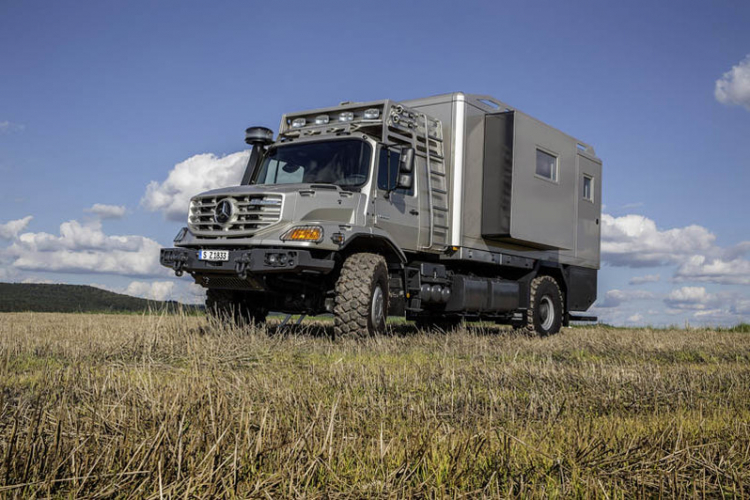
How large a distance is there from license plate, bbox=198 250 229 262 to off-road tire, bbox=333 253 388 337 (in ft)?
5.06

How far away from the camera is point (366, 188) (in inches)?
394

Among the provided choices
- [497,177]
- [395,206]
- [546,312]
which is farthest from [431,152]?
[546,312]

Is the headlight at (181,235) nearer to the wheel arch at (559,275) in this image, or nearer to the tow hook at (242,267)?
the tow hook at (242,267)

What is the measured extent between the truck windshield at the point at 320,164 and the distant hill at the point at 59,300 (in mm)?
12798

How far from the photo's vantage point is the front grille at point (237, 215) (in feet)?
30.6

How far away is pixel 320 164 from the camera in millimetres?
10406

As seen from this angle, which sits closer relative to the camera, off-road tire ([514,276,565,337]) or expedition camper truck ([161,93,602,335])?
expedition camper truck ([161,93,602,335])

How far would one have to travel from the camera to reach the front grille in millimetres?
9320

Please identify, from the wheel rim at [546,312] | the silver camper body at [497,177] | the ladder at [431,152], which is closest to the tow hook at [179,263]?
the ladder at [431,152]

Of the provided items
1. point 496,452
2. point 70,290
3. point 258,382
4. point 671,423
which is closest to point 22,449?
point 496,452

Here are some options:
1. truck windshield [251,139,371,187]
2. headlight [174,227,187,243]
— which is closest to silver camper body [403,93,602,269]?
truck windshield [251,139,371,187]

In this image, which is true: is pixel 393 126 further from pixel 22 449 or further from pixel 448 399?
pixel 22 449

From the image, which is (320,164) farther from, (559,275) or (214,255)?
(559,275)

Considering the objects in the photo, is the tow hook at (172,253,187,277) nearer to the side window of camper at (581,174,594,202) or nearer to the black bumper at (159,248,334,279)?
the black bumper at (159,248,334,279)
